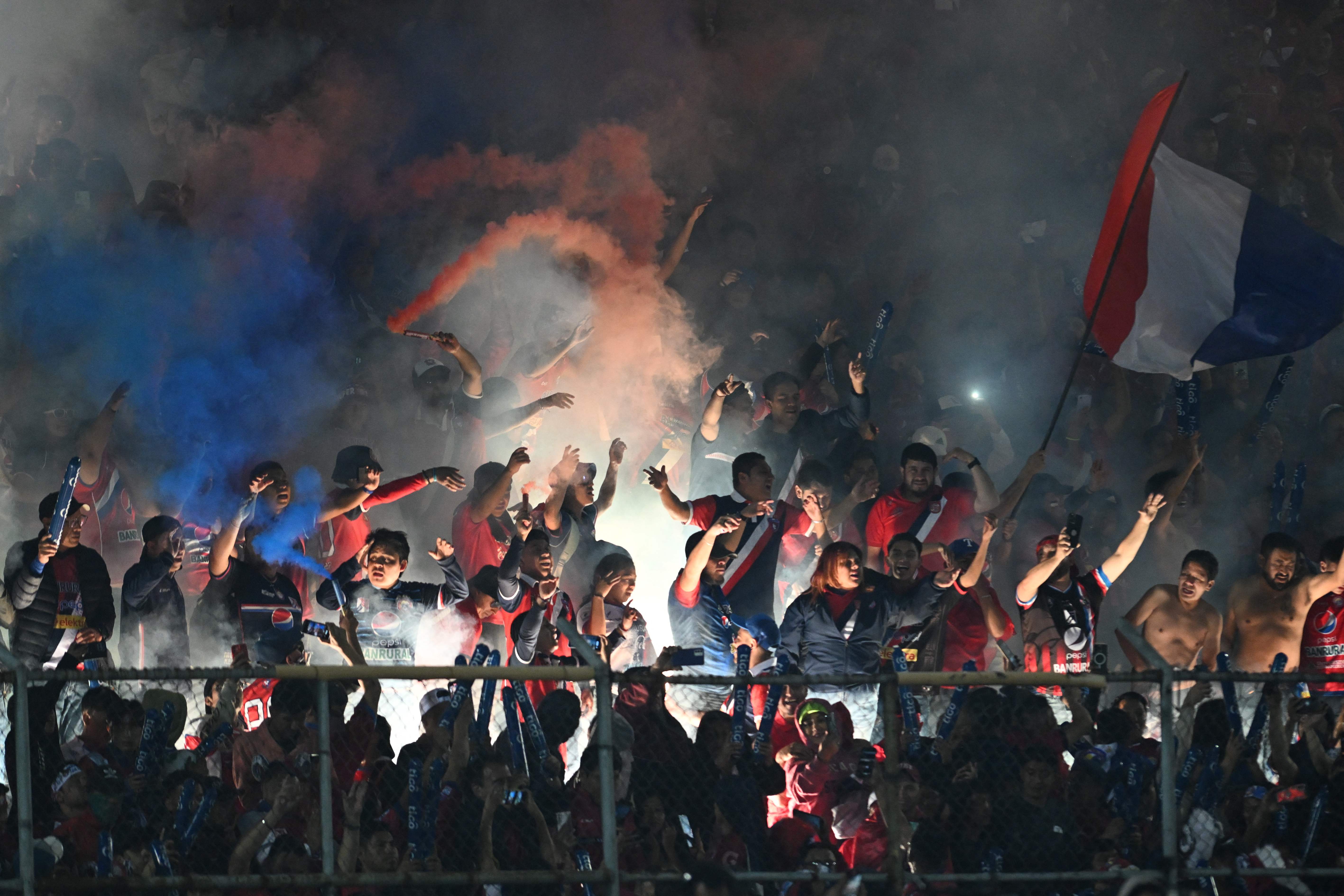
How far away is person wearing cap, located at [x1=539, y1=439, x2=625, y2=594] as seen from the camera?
311 inches

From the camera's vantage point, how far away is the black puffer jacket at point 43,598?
21.3ft

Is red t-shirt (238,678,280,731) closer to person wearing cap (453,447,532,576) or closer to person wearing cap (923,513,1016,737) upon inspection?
person wearing cap (453,447,532,576)

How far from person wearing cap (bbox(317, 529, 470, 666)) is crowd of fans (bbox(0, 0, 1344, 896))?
0.02 meters

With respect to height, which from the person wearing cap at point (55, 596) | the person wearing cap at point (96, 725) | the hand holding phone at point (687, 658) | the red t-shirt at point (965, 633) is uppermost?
the person wearing cap at point (55, 596)

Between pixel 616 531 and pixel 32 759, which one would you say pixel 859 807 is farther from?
pixel 616 531

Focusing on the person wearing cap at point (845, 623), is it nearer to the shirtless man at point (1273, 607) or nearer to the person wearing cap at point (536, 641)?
the person wearing cap at point (536, 641)

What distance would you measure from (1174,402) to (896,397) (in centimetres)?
151

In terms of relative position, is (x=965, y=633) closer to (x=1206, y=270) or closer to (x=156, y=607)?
(x=1206, y=270)

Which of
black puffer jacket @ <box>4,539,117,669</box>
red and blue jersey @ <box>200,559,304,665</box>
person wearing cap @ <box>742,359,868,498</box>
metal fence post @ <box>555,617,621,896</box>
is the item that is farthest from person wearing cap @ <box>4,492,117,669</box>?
person wearing cap @ <box>742,359,868,498</box>

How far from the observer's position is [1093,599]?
7.27 metres

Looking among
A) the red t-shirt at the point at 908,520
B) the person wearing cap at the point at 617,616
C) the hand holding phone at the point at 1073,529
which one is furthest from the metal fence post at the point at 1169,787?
the red t-shirt at the point at 908,520

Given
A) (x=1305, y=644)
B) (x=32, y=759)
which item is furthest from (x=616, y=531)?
(x=32, y=759)

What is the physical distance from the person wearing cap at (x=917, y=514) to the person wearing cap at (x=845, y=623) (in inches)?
30.4

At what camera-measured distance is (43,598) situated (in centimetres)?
656
